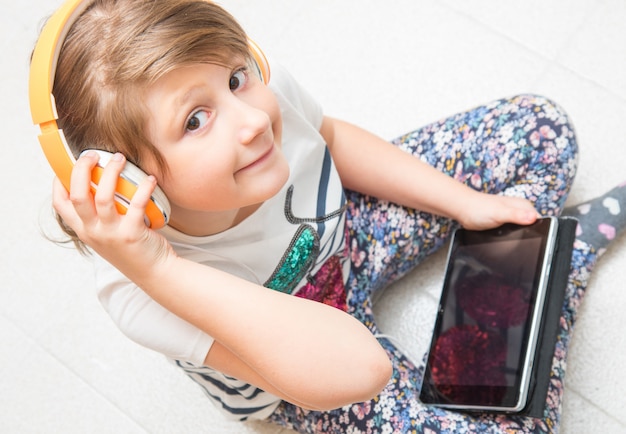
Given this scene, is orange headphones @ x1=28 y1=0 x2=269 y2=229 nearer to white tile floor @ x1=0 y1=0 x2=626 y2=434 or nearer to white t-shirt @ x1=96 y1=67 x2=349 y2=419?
white t-shirt @ x1=96 y1=67 x2=349 y2=419

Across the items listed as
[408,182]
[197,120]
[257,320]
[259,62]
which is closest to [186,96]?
[197,120]

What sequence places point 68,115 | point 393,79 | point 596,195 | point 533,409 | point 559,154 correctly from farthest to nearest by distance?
point 393,79 < point 596,195 < point 559,154 < point 533,409 < point 68,115

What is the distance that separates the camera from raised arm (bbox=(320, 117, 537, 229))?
958 millimetres

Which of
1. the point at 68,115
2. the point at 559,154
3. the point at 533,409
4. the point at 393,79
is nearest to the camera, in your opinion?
the point at 68,115

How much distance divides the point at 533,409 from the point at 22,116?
44.1 inches

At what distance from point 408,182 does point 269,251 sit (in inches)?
10.1

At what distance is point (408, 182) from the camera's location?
96 centimetres

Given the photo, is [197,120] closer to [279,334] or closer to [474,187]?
[279,334]

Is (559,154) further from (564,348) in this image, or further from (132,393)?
(132,393)

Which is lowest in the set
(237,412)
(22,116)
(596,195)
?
(237,412)

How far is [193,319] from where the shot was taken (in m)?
0.70

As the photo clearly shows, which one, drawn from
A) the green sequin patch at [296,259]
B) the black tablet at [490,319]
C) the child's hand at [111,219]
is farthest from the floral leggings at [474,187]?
the child's hand at [111,219]

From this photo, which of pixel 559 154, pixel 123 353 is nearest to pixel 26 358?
pixel 123 353

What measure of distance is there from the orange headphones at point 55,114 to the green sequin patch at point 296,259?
233 mm
